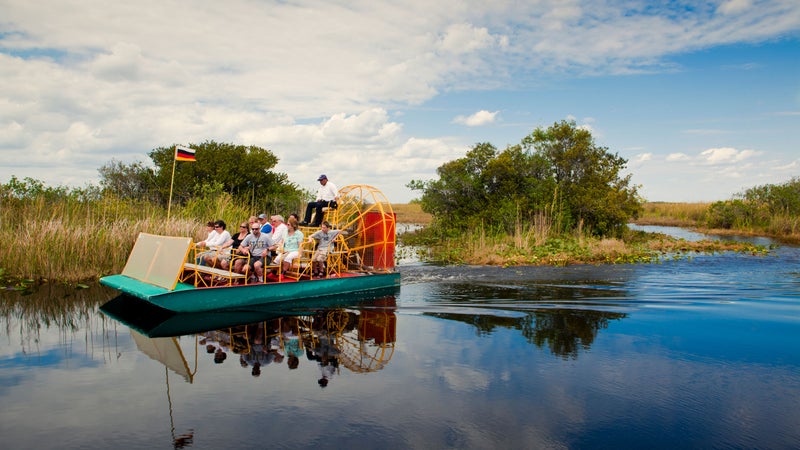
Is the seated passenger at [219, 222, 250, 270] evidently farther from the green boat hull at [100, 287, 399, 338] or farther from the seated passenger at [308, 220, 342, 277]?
the seated passenger at [308, 220, 342, 277]

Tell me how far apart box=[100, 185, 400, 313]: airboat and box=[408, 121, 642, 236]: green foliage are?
979 centimetres

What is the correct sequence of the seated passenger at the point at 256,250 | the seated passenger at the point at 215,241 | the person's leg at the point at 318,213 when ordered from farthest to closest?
the person's leg at the point at 318,213 < the seated passenger at the point at 215,241 < the seated passenger at the point at 256,250

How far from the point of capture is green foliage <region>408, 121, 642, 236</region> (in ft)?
83.3

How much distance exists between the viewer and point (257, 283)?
39.7ft

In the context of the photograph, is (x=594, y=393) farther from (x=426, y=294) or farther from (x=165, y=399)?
(x=426, y=294)

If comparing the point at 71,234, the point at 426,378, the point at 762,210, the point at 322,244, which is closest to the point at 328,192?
the point at 322,244

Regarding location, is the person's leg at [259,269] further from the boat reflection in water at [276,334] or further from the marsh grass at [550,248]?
the marsh grass at [550,248]

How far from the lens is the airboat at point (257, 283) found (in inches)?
438

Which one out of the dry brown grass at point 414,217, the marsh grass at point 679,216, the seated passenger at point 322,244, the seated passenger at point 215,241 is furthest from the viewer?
the dry brown grass at point 414,217

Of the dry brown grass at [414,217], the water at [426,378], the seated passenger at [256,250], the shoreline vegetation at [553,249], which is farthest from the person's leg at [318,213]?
the dry brown grass at [414,217]

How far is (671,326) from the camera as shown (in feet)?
35.5

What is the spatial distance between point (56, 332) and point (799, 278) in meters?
19.4

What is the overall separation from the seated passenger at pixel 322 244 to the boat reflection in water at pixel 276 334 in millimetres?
921

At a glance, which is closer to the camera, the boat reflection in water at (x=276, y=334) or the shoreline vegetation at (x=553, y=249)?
the boat reflection in water at (x=276, y=334)
